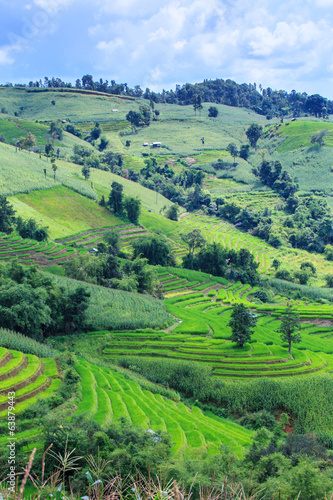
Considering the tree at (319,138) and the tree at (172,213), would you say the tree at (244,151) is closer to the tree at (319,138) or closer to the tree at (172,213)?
the tree at (319,138)

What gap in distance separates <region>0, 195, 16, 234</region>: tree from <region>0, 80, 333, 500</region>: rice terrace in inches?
19.5

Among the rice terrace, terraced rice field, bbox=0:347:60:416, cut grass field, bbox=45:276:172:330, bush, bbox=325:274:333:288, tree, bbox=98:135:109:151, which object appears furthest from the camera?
tree, bbox=98:135:109:151

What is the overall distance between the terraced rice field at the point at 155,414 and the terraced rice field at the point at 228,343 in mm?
7563

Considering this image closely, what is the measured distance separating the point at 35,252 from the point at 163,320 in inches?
1334

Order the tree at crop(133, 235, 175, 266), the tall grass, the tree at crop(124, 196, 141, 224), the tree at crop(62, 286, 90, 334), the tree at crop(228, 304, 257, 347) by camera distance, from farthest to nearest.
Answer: the tree at crop(124, 196, 141, 224) < the tree at crop(133, 235, 175, 266) < the tree at crop(62, 286, 90, 334) < the tree at crop(228, 304, 257, 347) < the tall grass

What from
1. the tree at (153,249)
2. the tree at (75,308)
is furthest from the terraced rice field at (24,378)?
the tree at (153,249)

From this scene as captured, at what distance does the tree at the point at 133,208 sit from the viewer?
113438 mm

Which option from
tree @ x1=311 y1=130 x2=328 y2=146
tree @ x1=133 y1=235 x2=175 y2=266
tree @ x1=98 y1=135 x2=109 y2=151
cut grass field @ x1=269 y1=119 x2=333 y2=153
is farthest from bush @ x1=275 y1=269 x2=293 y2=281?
tree @ x1=98 y1=135 x2=109 y2=151

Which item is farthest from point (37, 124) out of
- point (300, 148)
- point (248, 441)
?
point (248, 441)

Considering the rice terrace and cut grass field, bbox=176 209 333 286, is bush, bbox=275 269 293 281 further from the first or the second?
cut grass field, bbox=176 209 333 286

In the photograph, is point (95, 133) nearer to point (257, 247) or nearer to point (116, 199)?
point (116, 199)

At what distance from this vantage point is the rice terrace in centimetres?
2180

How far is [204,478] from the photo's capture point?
62.7ft

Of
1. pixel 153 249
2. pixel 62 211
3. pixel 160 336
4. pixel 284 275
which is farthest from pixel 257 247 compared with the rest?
pixel 160 336
